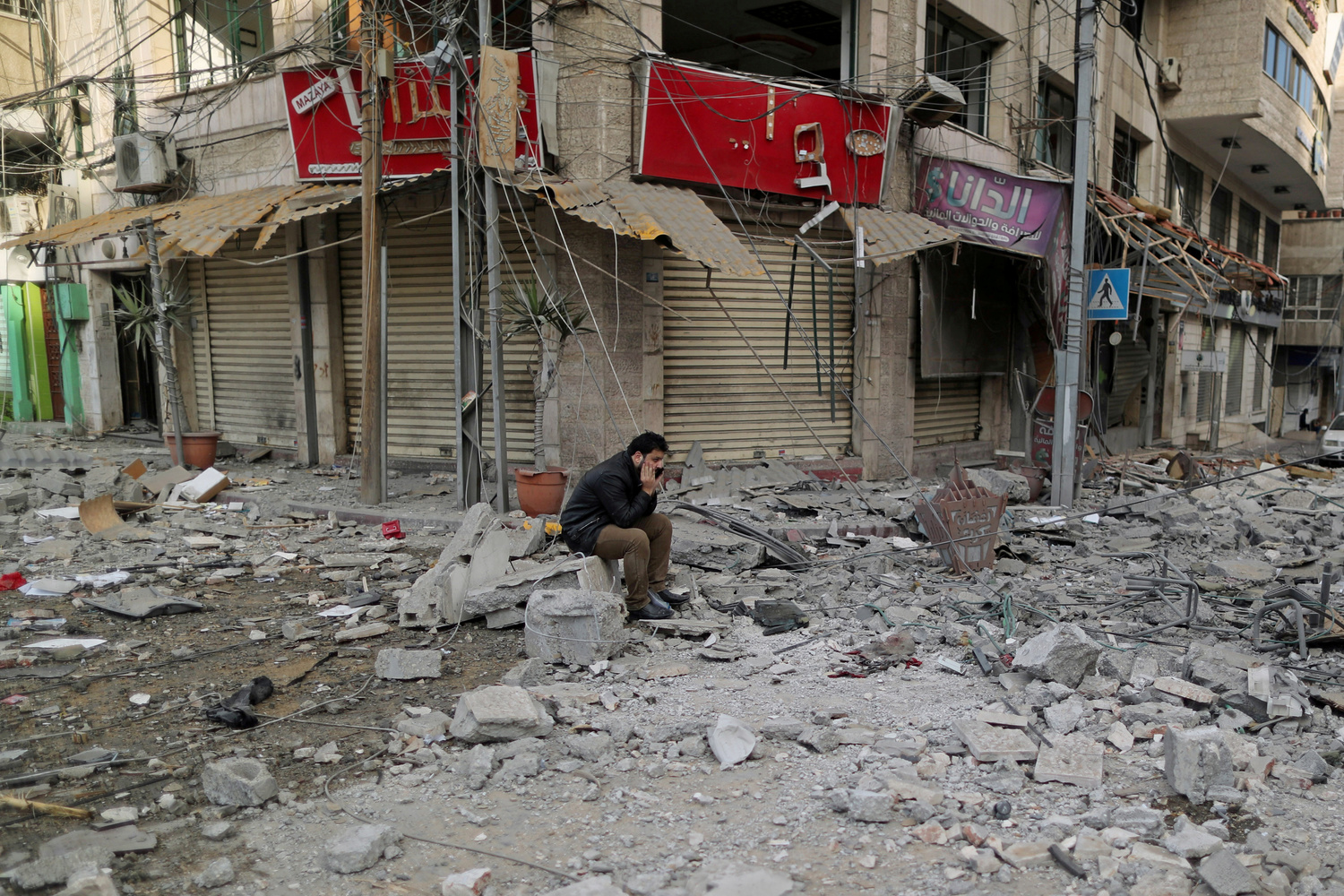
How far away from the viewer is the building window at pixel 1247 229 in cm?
2616

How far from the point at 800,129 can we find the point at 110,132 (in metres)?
10.9

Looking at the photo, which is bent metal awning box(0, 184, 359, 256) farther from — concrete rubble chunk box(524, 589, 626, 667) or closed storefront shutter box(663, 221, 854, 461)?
concrete rubble chunk box(524, 589, 626, 667)

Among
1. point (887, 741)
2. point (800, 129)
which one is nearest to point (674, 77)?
point (800, 129)

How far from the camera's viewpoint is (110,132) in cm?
1398

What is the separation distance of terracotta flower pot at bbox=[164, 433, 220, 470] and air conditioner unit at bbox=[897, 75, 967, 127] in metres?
9.77

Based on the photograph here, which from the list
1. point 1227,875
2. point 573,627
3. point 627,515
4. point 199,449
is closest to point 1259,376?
point 627,515

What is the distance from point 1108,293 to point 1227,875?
8.25 meters

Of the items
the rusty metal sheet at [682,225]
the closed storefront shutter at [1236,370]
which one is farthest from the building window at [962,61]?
the closed storefront shutter at [1236,370]

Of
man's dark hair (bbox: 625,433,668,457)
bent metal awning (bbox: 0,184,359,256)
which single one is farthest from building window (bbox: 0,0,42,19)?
man's dark hair (bbox: 625,433,668,457)

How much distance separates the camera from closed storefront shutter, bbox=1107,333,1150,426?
749 inches

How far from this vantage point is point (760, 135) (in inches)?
407

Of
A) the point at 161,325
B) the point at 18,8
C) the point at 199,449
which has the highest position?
the point at 18,8

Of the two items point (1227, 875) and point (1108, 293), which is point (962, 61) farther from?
point (1227, 875)

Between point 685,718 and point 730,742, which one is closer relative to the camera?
point 730,742
